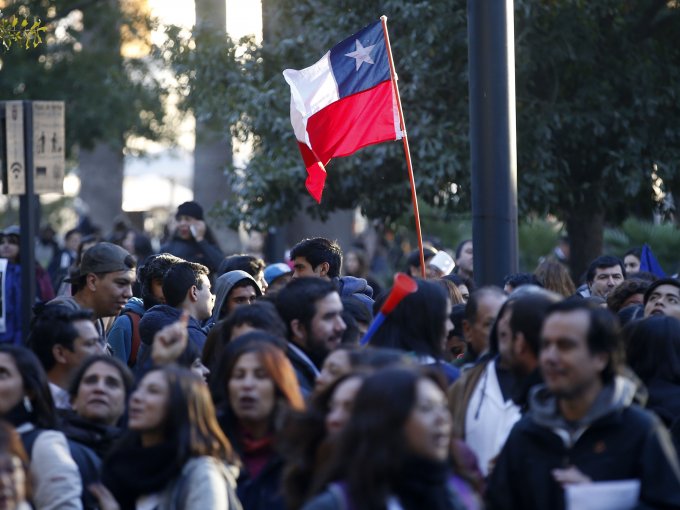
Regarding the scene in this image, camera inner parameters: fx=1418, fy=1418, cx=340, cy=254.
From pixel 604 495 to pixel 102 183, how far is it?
967 inches

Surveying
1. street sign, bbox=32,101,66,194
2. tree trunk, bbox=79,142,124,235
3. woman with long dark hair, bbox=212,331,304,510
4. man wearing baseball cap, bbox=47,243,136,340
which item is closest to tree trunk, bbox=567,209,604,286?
street sign, bbox=32,101,66,194

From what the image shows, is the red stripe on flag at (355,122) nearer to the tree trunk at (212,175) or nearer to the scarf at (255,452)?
the scarf at (255,452)

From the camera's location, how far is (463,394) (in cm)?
585

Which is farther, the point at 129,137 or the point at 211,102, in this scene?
the point at 129,137

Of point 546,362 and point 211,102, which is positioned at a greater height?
point 211,102

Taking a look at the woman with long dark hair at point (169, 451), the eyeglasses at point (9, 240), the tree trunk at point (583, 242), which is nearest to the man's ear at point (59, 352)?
the woman with long dark hair at point (169, 451)

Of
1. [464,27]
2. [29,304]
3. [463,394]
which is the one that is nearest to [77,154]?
[464,27]

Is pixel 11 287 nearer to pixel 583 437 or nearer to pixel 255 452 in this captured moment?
pixel 255 452

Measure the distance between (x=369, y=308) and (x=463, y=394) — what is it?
8.63 ft

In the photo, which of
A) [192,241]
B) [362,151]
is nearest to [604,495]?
[192,241]

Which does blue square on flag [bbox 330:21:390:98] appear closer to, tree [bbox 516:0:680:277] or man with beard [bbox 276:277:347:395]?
man with beard [bbox 276:277:347:395]

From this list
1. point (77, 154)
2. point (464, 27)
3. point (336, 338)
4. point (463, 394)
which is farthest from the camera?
point (77, 154)

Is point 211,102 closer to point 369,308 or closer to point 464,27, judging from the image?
point 464,27

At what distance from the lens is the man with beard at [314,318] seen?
266 inches
